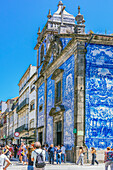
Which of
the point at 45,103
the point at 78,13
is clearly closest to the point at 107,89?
the point at 78,13

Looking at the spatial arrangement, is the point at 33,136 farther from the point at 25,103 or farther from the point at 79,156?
the point at 79,156

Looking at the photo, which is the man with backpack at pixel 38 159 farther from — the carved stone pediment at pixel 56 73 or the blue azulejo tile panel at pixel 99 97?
the carved stone pediment at pixel 56 73

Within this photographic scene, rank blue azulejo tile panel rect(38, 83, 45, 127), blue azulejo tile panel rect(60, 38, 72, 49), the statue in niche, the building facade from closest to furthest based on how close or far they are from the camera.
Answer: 1. blue azulejo tile panel rect(60, 38, 72, 49)
2. the statue in niche
3. blue azulejo tile panel rect(38, 83, 45, 127)
4. the building facade

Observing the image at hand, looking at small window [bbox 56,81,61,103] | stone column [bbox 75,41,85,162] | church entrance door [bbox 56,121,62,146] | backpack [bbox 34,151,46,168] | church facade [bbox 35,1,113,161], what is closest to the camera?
backpack [bbox 34,151,46,168]

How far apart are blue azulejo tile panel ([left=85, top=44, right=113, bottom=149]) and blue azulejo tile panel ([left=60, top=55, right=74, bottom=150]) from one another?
1416 mm

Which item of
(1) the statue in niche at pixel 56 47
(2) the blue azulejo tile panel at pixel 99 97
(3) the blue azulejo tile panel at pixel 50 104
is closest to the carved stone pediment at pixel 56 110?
(3) the blue azulejo tile panel at pixel 50 104

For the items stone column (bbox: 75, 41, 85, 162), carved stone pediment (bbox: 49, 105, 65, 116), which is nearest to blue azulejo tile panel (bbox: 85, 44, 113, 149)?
stone column (bbox: 75, 41, 85, 162)

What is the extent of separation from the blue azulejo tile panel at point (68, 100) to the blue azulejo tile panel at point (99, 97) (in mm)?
1416

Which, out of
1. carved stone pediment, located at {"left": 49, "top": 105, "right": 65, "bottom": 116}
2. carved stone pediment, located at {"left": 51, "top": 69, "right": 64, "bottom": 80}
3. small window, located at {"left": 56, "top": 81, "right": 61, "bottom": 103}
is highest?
carved stone pediment, located at {"left": 51, "top": 69, "right": 64, "bottom": 80}

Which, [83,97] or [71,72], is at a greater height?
[71,72]

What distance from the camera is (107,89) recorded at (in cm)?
2117

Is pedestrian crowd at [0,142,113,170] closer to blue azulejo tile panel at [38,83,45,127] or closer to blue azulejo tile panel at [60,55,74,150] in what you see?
blue azulejo tile panel at [60,55,74,150]

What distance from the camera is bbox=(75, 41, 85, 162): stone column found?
20375 mm

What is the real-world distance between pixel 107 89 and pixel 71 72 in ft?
9.53
